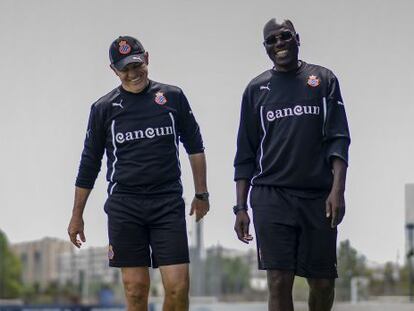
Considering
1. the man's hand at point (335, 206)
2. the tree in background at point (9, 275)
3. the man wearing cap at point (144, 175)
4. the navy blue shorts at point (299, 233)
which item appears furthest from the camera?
the tree in background at point (9, 275)

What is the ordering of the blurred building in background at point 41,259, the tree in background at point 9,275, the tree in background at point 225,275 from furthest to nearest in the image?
the blurred building in background at point 41,259
the tree in background at point 9,275
the tree in background at point 225,275

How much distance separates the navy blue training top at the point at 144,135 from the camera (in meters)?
8.93

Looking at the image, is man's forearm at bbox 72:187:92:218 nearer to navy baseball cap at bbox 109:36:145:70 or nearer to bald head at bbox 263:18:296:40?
navy baseball cap at bbox 109:36:145:70

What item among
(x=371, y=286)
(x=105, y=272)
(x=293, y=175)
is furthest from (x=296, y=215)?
(x=105, y=272)

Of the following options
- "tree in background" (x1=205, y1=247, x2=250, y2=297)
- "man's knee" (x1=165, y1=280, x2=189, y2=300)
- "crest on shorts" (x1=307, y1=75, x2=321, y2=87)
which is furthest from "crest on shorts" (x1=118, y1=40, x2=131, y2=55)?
"tree in background" (x1=205, y1=247, x2=250, y2=297)

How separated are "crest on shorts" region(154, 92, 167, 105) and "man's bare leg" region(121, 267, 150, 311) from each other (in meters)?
0.98

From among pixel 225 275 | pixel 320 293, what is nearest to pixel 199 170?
pixel 320 293

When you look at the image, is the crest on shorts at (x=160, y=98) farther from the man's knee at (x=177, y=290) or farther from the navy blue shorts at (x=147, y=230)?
the man's knee at (x=177, y=290)

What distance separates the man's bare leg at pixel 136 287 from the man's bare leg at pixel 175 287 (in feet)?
0.43

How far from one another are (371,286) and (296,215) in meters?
76.5

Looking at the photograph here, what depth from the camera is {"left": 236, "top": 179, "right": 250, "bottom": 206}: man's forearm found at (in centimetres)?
844

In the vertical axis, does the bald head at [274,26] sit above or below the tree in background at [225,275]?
below

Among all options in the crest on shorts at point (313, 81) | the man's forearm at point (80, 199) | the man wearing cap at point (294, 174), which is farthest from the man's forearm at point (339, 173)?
the man's forearm at point (80, 199)

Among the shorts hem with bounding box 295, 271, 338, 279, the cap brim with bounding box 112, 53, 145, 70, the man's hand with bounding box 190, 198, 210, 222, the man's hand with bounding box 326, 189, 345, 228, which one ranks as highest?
the cap brim with bounding box 112, 53, 145, 70
